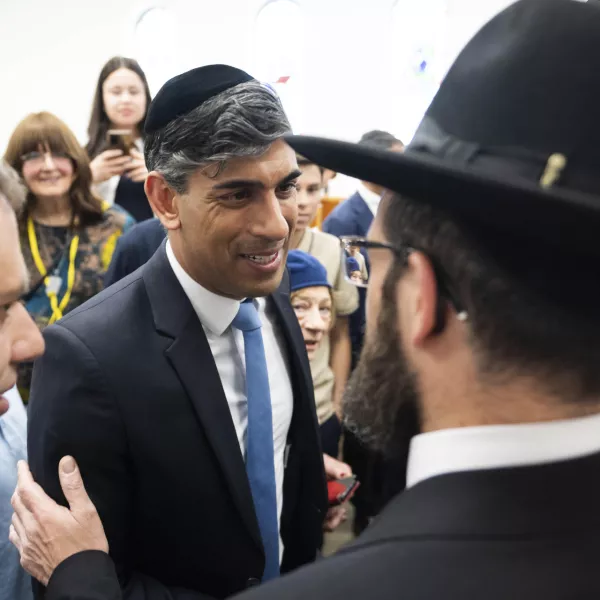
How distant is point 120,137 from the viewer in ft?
8.62

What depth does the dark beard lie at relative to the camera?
30.0 inches

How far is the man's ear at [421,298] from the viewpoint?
2.27 ft

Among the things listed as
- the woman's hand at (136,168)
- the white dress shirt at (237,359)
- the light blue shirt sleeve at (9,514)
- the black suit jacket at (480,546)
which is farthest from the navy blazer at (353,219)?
the black suit jacket at (480,546)

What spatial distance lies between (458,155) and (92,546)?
2.73 feet

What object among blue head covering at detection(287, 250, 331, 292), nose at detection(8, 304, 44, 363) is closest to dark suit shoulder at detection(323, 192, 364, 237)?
blue head covering at detection(287, 250, 331, 292)

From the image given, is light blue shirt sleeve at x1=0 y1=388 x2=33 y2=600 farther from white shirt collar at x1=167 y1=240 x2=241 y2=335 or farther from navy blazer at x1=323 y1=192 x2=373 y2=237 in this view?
navy blazer at x1=323 y1=192 x2=373 y2=237

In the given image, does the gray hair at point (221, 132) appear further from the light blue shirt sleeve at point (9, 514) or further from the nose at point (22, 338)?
the light blue shirt sleeve at point (9, 514)

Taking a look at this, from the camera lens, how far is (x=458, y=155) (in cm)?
64

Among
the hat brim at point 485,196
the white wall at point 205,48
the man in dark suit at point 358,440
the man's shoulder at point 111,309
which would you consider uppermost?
the white wall at point 205,48

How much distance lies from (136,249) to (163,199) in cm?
66

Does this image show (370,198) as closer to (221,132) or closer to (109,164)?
(109,164)

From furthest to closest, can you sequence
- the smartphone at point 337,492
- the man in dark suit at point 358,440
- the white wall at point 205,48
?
the white wall at point 205,48 < the man in dark suit at point 358,440 < the smartphone at point 337,492

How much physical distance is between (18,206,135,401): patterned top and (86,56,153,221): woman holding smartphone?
40 cm

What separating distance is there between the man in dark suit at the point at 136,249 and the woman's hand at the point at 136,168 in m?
0.83
